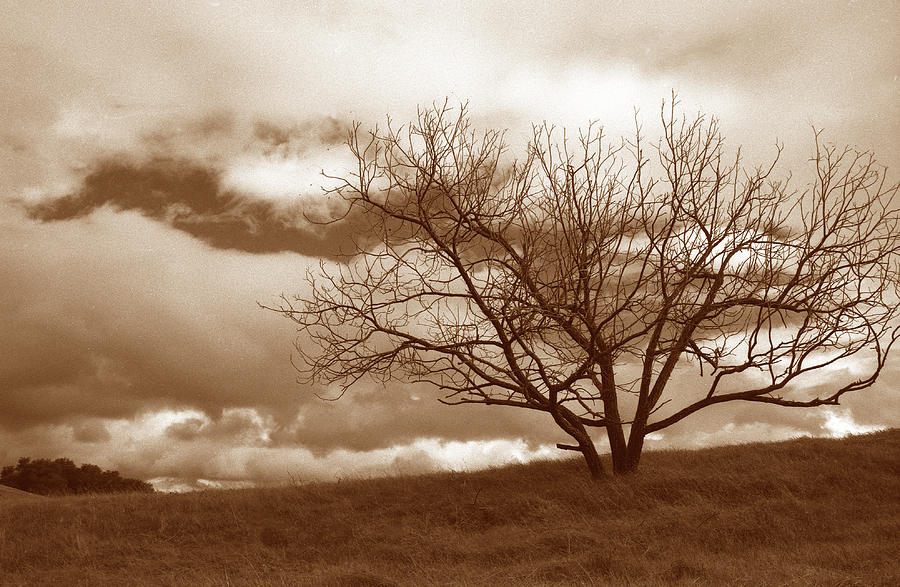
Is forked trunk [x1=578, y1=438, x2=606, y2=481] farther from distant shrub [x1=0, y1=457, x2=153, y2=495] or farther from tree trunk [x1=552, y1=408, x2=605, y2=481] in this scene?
distant shrub [x1=0, y1=457, x2=153, y2=495]

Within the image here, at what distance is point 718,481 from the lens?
1384 centimetres

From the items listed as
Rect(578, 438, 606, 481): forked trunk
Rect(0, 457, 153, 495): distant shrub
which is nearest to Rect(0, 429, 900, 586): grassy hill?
Rect(578, 438, 606, 481): forked trunk

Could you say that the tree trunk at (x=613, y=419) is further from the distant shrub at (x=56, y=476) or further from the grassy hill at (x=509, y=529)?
the distant shrub at (x=56, y=476)

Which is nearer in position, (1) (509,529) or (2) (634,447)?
(1) (509,529)

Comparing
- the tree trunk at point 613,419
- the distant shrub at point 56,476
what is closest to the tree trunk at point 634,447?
the tree trunk at point 613,419

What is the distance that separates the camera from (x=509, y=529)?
461 inches

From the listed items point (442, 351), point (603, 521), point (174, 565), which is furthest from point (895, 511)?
point (174, 565)

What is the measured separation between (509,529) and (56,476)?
110 ft

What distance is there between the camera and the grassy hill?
9.11 meters

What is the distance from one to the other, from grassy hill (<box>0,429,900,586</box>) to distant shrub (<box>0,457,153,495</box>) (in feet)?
71.7

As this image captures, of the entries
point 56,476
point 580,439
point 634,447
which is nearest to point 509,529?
point 580,439

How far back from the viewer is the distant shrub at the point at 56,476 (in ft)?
113

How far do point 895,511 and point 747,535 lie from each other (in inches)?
144

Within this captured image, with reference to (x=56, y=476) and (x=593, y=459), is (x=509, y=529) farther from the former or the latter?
(x=56, y=476)
